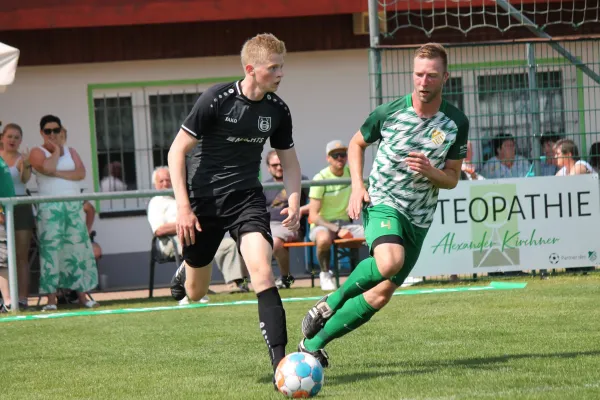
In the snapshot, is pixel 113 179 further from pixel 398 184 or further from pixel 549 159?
pixel 398 184

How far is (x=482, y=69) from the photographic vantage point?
14.2 meters

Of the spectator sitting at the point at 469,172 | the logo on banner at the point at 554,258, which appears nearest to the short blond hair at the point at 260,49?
the spectator sitting at the point at 469,172

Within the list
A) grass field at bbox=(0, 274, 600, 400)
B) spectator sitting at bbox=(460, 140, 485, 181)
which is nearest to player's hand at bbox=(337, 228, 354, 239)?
spectator sitting at bbox=(460, 140, 485, 181)

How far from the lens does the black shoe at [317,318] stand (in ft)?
23.6

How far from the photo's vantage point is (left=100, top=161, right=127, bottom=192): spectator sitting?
17594mm

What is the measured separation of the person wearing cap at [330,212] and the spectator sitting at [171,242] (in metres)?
1.01

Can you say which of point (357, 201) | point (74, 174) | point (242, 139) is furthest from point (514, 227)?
point (242, 139)

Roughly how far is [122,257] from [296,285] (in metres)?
3.14

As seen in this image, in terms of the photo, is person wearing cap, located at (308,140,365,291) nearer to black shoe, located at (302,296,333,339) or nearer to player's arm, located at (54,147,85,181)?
player's arm, located at (54,147,85,181)

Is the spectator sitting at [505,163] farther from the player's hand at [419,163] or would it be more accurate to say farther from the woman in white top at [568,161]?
the player's hand at [419,163]

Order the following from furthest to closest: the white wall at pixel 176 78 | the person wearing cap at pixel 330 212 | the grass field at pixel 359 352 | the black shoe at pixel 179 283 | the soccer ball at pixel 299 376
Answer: the white wall at pixel 176 78 → the person wearing cap at pixel 330 212 → the black shoe at pixel 179 283 → the grass field at pixel 359 352 → the soccer ball at pixel 299 376

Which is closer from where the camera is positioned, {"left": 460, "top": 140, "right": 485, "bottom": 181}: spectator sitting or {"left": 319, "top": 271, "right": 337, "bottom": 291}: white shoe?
{"left": 319, "top": 271, "right": 337, "bottom": 291}: white shoe

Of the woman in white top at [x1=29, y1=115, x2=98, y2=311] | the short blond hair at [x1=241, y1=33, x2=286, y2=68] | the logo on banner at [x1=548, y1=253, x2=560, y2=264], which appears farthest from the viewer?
the logo on banner at [x1=548, y1=253, x2=560, y2=264]

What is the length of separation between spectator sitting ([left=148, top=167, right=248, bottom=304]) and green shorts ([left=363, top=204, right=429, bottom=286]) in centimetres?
704
